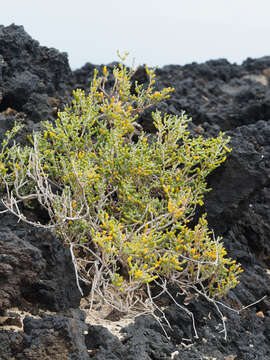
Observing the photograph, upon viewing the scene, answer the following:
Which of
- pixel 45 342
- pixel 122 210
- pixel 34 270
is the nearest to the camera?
pixel 45 342

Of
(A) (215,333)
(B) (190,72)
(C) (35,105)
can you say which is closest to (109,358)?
(A) (215,333)

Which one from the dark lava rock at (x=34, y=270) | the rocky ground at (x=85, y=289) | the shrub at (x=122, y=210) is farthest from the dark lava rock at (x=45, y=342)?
the shrub at (x=122, y=210)

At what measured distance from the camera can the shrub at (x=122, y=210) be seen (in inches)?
193

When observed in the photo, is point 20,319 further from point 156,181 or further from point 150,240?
point 156,181

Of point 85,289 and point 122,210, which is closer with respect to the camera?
point 85,289

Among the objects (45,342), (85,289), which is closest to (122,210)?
(85,289)

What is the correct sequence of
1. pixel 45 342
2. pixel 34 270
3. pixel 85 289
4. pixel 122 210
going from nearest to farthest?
pixel 45 342 < pixel 34 270 < pixel 85 289 < pixel 122 210

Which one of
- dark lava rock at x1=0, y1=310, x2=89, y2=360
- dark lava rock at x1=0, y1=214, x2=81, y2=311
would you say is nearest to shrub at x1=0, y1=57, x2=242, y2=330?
dark lava rock at x1=0, y1=214, x2=81, y2=311

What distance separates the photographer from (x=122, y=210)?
5.57 metres

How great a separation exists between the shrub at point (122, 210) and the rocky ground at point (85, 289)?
0.24 m

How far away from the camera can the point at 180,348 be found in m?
4.82

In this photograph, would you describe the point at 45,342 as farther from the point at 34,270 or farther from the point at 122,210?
the point at 122,210

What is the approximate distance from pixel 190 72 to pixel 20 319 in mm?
16370

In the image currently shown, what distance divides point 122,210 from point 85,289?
0.94 m
